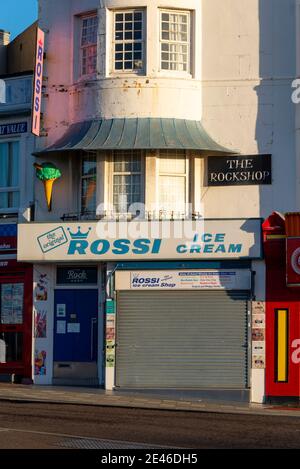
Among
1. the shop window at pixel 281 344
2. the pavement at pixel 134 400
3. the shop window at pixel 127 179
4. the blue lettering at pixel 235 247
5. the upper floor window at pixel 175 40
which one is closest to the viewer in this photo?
the pavement at pixel 134 400

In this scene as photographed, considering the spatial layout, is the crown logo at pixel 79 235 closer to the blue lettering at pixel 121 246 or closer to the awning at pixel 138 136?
the blue lettering at pixel 121 246

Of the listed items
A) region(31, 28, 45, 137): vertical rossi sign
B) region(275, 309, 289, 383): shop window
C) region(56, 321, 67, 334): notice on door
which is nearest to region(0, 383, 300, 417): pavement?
region(275, 309, 289, 383): shop window

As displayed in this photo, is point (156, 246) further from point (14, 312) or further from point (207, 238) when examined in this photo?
point (14, 312)

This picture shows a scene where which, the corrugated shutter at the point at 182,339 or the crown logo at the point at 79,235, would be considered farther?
the crown logo at the point at 79,235

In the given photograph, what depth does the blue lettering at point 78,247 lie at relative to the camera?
1023 inches

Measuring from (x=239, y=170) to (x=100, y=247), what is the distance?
13.0 ft

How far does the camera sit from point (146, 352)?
1014 inches

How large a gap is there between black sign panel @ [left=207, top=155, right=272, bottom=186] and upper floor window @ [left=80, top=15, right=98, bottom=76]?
12.7 ft

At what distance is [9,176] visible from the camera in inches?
1116

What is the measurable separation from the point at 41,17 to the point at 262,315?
9.79m

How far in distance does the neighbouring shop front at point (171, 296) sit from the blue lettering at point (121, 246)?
0.02 m

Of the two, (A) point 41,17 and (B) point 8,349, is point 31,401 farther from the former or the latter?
(A) point 41,17

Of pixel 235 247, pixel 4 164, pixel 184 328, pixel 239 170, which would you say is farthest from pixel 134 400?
pixel 4 164

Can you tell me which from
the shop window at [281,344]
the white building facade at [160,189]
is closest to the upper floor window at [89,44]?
the white building facade at [160,189]
